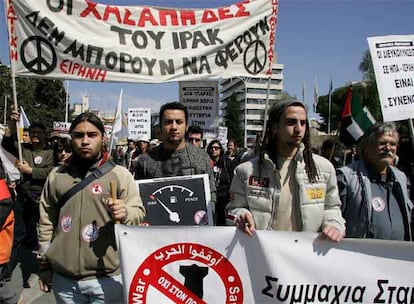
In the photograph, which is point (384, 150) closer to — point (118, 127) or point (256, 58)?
point (256, 58)

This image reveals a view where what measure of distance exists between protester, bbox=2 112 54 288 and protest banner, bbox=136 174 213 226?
2.93 metres

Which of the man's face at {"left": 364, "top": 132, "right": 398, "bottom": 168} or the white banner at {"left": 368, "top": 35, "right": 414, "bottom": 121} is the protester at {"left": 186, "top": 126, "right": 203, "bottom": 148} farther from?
the man's face at {"left": 364, "top": 132, "right": 398, "bottom": 168}

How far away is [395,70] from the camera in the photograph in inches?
194

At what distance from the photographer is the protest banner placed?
3885 mm

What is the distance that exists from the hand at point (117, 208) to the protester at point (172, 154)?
932 millimetres

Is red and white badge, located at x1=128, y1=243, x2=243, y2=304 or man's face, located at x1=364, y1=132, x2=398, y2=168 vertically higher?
man's face, located at x1=364, y1=132, x2=398, y2=168

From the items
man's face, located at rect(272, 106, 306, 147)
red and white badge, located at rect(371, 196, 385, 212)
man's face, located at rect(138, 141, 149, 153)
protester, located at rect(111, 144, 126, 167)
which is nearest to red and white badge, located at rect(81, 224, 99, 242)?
man's face, located at rect(272, 106, 306, 147)

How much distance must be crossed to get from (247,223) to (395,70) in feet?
9.21

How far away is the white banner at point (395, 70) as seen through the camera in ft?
15.9

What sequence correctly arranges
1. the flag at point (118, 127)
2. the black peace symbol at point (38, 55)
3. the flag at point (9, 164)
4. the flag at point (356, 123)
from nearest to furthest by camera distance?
the black peace symbol at point (38, 55)
the flag at point (356, 123)
the flag at point (9, 164)
the flag at point (118, 127)

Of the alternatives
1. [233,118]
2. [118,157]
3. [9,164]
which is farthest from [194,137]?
[233,118]

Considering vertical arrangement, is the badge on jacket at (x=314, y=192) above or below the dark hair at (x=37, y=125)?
below

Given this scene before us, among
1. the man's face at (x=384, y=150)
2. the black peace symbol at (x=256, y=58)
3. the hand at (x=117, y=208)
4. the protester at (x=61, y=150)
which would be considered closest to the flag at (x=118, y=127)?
the protester at (x=61, y=150)

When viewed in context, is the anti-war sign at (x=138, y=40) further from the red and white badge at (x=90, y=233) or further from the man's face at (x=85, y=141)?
the red and white badge at (x=90, y=233)
